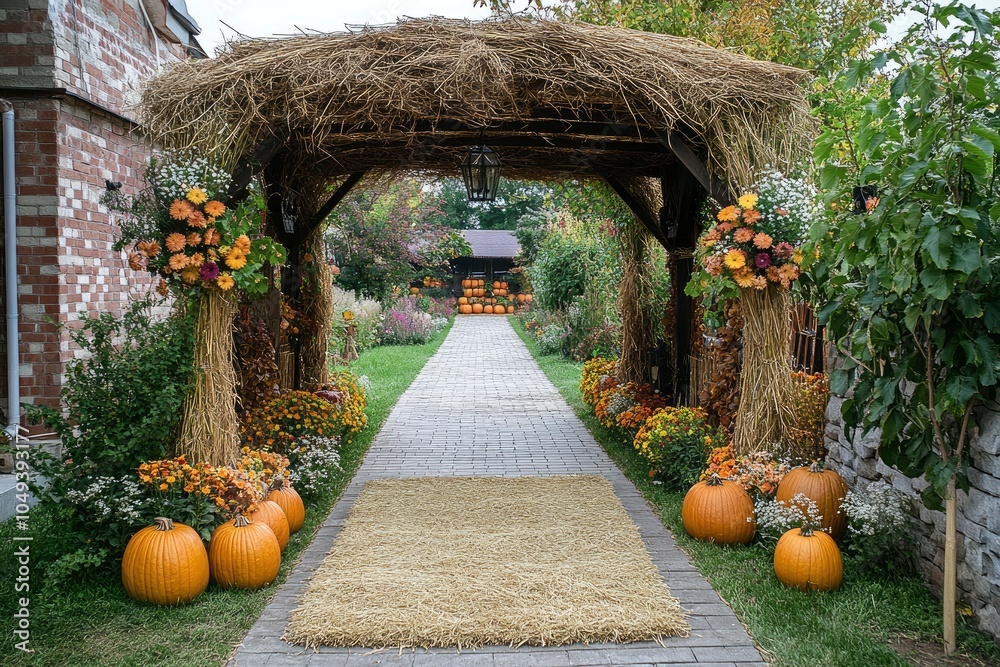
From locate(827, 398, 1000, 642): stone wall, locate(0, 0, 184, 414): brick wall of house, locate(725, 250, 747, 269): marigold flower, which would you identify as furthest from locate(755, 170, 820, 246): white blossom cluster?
locate(0, 0, 184, 414): brick wall of house

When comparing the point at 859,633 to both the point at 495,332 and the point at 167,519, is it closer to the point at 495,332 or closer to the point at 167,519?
the point at 167,519

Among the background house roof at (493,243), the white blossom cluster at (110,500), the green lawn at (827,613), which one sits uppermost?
the background house roof at (493,243)

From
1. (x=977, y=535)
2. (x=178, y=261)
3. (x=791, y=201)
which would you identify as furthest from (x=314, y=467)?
(x=977, y=535)

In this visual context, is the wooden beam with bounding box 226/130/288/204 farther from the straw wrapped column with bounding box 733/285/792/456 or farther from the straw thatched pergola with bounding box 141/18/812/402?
the straw wrapped column with bounding box 733/285/792/456

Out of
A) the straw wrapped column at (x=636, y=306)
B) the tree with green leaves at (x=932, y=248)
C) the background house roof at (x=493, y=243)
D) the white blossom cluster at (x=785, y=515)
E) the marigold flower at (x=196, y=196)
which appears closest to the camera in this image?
the tree with green leaves at (x=932, y=248)

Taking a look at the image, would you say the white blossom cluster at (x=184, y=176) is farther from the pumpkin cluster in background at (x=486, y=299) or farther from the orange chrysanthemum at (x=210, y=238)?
the pumpkin cluster in background at (x=486, y=299)

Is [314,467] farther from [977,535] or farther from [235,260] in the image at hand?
[977,535]

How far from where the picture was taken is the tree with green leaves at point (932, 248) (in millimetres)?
2850

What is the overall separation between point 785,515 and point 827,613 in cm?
75

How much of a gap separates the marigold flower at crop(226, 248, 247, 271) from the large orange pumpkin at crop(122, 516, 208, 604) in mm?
1498

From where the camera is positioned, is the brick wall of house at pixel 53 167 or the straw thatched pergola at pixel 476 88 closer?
the straw thatched pergola at pixel 476 88

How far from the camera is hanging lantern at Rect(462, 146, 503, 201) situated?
19.5 ft

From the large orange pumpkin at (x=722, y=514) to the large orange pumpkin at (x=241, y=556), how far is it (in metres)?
2.50

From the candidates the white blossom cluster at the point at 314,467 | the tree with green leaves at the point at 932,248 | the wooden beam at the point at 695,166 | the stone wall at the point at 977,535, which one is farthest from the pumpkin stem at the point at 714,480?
the white blossom cluster at the point at 314,467
